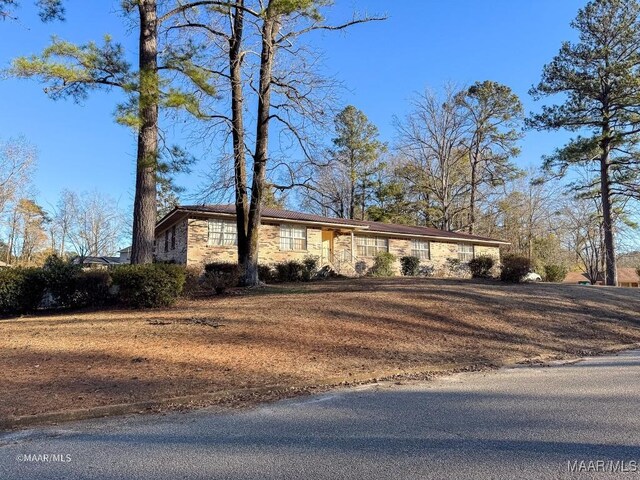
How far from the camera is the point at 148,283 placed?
11.7m

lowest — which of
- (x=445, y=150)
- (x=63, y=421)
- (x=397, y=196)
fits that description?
(x=63, y=421)

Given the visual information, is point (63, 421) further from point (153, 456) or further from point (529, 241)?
point (529, 241)

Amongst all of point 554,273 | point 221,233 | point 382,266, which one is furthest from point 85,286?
point 554,273

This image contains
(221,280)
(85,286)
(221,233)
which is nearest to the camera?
(85,286)

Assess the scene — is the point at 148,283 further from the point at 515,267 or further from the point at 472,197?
the point at 472,197

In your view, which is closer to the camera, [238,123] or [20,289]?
[20,289]

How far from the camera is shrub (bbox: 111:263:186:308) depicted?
1169 centimetres

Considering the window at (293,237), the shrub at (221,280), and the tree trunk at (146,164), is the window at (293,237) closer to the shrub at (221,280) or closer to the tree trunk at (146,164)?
the shrub at (221,280)

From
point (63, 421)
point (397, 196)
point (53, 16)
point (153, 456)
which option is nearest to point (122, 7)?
point (53, 16)

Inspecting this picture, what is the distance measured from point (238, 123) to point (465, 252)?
2069cm

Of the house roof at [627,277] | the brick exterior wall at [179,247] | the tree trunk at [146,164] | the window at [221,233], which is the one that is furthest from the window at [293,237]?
the house roof at [627,277]

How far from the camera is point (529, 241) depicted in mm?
47375

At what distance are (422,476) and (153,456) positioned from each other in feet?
7.47

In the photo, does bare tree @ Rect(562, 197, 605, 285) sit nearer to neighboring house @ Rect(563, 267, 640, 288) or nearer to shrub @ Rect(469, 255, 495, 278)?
neighboring house @ Rect(563, 267, 640, 288)
